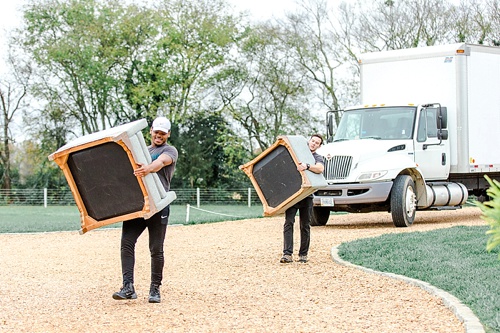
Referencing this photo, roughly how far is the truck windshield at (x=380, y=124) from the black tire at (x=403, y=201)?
1101mm

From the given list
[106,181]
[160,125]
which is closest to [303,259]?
[160,125]

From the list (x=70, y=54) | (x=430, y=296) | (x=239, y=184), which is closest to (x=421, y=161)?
(x=430, y=296)

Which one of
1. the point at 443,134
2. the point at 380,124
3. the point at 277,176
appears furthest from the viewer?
the point at 380,124

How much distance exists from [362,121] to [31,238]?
313 inches

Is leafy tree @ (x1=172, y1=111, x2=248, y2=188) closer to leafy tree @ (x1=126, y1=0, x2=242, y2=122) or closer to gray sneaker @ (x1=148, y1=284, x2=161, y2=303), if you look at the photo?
leafy tree @ (x1=126, y1=0, x2=242, y2=122)

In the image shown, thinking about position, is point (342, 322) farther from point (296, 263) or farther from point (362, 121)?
point (362, 121)

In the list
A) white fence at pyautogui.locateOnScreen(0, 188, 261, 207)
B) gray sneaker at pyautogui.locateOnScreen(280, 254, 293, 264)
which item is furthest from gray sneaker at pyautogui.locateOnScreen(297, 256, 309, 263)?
white fence at pyautogui.locateOnScreen(0, 188, 261, 207)

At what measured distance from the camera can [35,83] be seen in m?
58.8

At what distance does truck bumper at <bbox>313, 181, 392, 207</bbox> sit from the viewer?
20859 mm

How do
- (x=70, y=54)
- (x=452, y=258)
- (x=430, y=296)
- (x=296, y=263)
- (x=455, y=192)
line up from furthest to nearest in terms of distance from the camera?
(x=70, y=54) → (x=455, y=192) → (x=296, y=263) → (x=452, y=258) → (x=430, y=296)

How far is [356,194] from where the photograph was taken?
68.9 feet

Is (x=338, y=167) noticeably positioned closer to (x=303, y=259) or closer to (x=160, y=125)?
(x=303, y=259)

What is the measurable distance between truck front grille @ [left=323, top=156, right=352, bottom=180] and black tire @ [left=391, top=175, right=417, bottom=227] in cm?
115

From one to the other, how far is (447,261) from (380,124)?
965 centimetres
